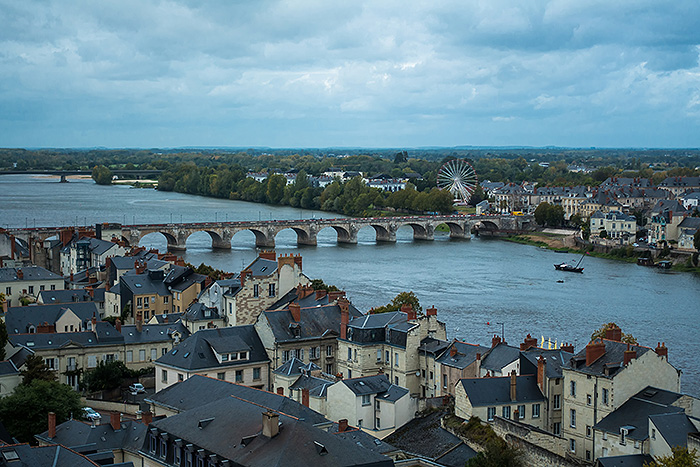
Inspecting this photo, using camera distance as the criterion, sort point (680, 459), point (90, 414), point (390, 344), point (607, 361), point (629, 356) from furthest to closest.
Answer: point (390, 344)
point (90, 414)
point (607, 361)
point (629, 356)
point (680, 459)

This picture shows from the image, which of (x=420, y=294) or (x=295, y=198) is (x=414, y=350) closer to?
(x=420, y=294)

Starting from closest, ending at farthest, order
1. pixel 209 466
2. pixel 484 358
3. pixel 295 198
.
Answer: pixel 209 466 < pixel 484 358 < pixel 295 198

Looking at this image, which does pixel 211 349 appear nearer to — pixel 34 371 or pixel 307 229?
pixel 34 371

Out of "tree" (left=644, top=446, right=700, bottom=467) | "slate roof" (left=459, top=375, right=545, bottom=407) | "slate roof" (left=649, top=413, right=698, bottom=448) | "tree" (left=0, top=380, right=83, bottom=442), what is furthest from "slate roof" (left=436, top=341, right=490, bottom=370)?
"tree" (left=0, top=380, right=83, bottom=442)

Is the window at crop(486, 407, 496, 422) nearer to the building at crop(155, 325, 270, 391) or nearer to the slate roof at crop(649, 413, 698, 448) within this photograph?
the slate roof at crop(649, 413, 698, 448)

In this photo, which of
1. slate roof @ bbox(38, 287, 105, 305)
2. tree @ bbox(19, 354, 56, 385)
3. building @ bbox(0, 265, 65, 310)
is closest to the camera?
tree @ bbox(19, 354, 56, 385)

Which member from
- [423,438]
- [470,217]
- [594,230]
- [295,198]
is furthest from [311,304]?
[295,198]

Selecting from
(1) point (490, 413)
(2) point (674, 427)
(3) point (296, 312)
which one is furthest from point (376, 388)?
(2) point (674, 427)
